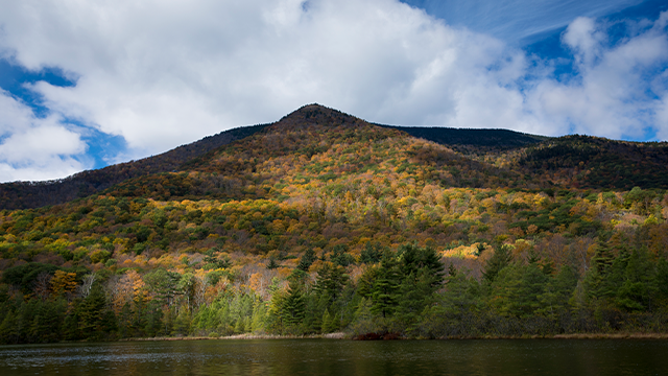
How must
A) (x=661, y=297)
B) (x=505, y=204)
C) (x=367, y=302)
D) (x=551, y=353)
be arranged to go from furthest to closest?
(x=505, y=204), (x=367, y=302), (x=661, y=297), (x=551, y=353)

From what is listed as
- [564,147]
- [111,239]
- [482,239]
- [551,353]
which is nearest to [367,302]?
[551,353]

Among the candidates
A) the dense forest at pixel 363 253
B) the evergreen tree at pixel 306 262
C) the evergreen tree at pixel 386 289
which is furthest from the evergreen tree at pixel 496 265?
the evergreen tree at pixel 306 262

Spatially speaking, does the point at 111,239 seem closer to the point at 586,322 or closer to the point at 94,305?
the point at 94,305

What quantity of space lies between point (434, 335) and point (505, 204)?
96.3 metres

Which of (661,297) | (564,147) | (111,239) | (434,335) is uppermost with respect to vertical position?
(564,147)

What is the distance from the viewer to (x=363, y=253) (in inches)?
3674

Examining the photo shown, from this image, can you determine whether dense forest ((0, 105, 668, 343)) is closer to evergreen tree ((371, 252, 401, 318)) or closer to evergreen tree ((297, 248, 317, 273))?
evergreen tree ((371, 252, 401, 318))

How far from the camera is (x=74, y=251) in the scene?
105 metres

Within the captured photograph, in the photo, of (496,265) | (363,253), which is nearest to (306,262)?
(363,253)

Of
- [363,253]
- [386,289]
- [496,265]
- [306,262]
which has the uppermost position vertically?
[363,253]

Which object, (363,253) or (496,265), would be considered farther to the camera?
(363,253)

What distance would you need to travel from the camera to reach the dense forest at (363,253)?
48.1 metres

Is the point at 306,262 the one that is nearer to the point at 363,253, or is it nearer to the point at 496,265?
the point at 363,253

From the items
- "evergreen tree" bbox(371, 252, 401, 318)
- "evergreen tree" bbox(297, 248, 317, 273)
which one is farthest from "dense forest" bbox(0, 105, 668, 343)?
"evergreen tree" bbox(297, 248, 317, 273)
